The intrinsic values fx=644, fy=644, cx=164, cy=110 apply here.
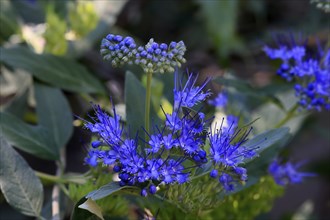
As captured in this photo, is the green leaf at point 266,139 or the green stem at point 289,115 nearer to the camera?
the green leaf at point 266,139

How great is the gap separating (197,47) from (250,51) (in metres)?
0.20

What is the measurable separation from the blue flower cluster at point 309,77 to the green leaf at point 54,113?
50cm

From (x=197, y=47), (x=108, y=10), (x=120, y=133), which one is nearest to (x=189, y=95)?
(x=120, y=133)

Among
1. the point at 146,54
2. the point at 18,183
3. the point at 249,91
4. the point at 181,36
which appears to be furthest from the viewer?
the point at 181,36

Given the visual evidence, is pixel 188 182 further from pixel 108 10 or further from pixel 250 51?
pixel 250 51

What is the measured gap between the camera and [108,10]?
71.6 inches

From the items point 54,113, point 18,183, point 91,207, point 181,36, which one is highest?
point 181,36

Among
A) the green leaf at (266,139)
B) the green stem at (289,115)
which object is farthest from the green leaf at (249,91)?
the green leaf at (266,139)

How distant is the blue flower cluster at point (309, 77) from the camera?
133 cm

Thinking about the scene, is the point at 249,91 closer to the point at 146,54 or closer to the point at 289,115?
the point at 289,115

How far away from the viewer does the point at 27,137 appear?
1354 mm

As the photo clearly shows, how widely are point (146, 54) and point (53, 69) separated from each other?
62 centimetres

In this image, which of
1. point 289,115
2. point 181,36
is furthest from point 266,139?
point 181,36

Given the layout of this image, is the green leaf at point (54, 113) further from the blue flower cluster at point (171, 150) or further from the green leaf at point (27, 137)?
the blue flower cluster at point (171, 150)
